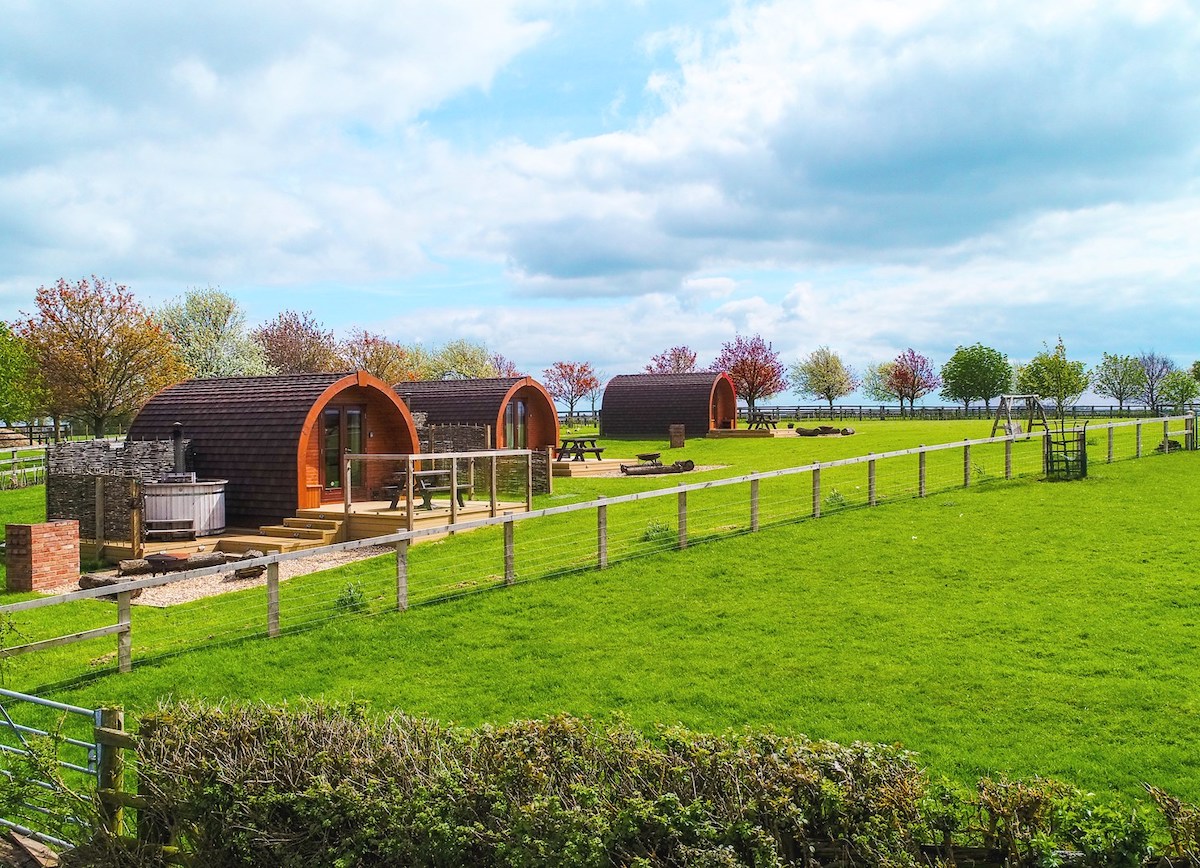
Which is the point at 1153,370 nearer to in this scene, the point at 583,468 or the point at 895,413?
the point at 895,413

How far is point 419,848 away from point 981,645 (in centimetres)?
651

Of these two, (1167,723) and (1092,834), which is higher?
(1092,834)

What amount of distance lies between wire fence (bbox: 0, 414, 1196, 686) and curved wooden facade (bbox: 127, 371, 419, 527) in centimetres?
338

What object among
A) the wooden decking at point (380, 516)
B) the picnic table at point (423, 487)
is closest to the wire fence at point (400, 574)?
the wooden decking at point (380, 516)

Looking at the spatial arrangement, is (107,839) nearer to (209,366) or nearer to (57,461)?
(57,461)

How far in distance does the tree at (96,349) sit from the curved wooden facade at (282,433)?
18336 millimetres

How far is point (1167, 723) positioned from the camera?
7500 millimetres

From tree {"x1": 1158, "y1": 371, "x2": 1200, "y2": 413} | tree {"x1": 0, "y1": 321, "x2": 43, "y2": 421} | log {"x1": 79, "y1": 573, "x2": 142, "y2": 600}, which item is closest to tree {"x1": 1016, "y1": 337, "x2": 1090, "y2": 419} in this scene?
tree {"x1": 1158, "y1": 371, "x2": 1200, "y2": 413}

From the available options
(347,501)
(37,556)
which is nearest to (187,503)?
(347,501)

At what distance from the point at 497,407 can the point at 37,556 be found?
16.8 meters

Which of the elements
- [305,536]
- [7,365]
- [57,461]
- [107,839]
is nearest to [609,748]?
[107,839]

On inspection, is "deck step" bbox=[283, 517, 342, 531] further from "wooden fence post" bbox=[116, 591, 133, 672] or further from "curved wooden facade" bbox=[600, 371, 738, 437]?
"curved wooden facade" bbox=[600, 371, 738, 437]

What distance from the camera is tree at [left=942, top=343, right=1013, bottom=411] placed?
73875mm

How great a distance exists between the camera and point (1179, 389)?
65000 millimetres
